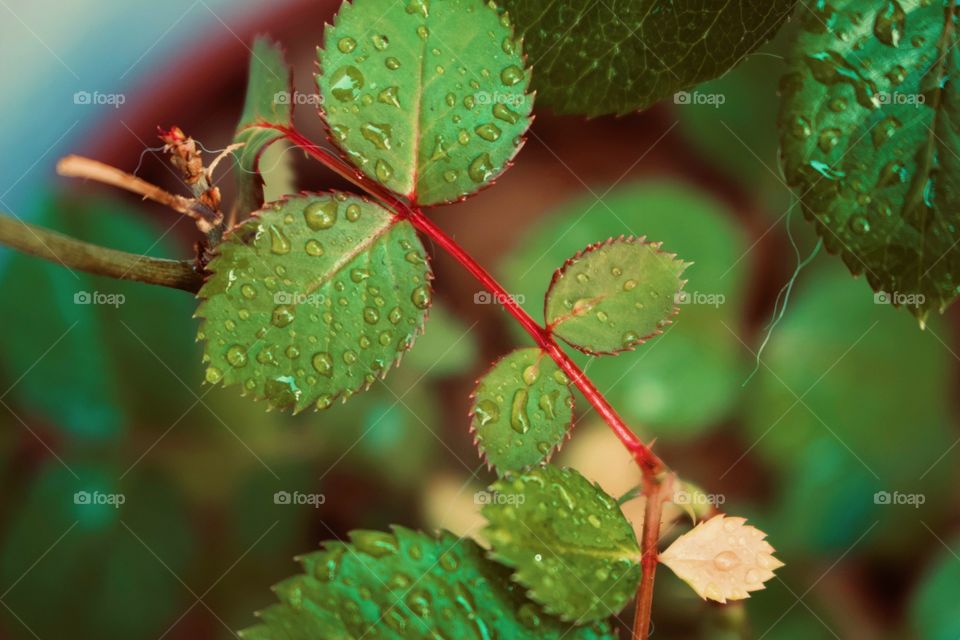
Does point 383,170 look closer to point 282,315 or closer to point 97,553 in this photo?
point 282,315

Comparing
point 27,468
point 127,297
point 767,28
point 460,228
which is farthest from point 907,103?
point 27,468

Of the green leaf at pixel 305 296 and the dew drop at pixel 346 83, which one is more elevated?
the dew drop at pixel 346 83

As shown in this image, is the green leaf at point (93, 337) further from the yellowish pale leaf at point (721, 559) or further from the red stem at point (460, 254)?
the yellowish pale leaf at point (721, 559)

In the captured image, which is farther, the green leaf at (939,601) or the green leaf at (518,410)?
the green leaf at (939,601)

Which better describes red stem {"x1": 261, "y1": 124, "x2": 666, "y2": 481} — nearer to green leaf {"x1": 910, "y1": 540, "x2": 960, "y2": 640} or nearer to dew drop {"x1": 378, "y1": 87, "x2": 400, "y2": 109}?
dew drop {"x1": 378, "y1": 87, "x2": 400, "y2": 109}

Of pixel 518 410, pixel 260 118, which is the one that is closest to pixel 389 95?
pixel 260 118

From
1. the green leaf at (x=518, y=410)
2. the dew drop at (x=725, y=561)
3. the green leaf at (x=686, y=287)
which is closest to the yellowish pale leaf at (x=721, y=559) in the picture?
the dew drop at (x=725, y=561)
